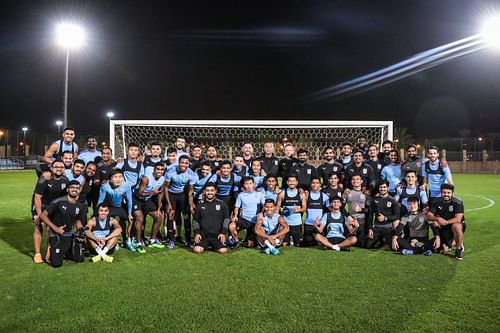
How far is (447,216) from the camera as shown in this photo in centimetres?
609

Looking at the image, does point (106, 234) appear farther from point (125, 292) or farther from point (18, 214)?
point (18, 214)

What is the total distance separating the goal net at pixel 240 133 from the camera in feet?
31.0

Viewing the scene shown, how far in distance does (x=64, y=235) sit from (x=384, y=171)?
534 cm

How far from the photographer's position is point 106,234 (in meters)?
5.93

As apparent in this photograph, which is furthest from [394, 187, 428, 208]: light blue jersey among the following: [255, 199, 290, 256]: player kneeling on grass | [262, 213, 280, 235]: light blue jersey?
[262, 213, 280, 235]: light blue jersey

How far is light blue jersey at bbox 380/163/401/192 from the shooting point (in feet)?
23.2

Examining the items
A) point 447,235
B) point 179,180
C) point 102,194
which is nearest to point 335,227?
point 447,235

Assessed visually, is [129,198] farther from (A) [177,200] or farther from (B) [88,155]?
(B) [88,155]

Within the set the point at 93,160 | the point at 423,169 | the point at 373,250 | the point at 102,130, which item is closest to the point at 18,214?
the point at 93,160

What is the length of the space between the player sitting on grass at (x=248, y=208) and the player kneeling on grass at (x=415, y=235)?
87.0 inches

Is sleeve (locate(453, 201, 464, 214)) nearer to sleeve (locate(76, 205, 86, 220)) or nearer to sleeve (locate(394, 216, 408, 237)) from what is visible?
sleeve (locate(394, 216, 408, 237))

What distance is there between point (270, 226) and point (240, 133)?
5519 millimetres

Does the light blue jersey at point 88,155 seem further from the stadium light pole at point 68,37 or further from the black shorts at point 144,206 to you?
the stadium light pole at point 68,37

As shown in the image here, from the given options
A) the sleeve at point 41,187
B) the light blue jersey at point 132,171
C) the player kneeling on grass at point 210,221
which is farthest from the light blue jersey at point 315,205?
the sleeve at point 41,187
